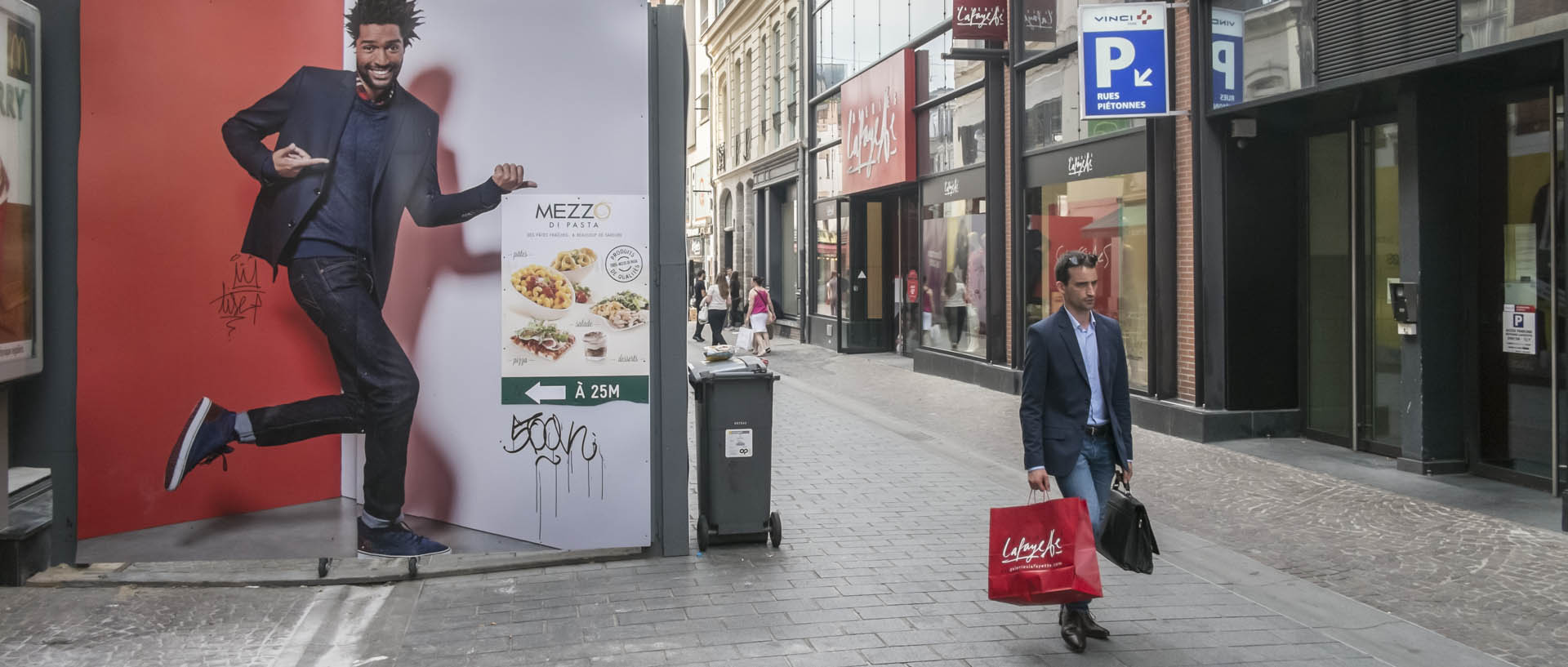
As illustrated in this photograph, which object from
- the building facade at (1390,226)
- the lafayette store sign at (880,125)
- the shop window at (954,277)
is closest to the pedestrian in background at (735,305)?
the lafayette store sign at (880,125)

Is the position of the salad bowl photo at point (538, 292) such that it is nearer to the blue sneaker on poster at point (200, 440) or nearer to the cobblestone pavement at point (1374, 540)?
the blue sneaker on poster at point (200, 440)

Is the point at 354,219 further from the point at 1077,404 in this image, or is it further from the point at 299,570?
the point at 1077,404

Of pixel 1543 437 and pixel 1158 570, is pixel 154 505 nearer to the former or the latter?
pixel 1158 570

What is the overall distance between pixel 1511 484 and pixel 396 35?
8.47 metres

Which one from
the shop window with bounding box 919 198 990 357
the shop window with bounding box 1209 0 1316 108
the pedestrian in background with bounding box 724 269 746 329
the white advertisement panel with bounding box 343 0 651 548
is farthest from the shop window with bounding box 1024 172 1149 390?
the pedestrian in background with bounding box 724 269 746 329

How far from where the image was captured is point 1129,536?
18.2ft

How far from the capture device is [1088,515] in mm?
5422

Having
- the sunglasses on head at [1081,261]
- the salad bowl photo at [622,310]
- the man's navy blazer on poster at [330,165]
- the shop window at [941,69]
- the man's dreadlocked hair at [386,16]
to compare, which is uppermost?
the shop window at [941,69]

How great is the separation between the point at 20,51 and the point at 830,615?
4950 mm

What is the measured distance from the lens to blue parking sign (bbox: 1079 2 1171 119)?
1258cm

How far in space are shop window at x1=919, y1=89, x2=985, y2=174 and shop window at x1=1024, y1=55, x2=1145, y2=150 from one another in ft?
5.70

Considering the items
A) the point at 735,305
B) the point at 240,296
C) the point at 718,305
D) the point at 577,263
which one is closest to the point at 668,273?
the point at 577,263

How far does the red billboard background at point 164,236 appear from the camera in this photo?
689 centimetres

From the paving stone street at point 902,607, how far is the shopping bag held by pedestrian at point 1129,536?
1.34ft
